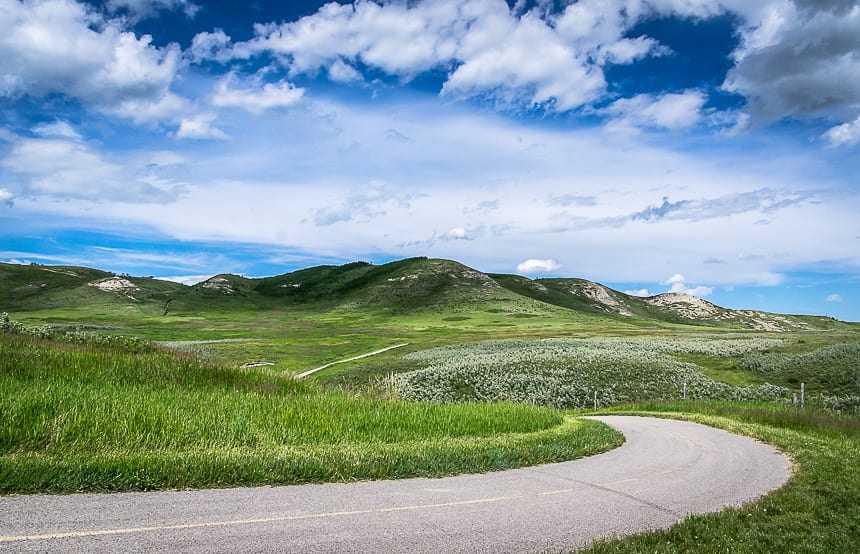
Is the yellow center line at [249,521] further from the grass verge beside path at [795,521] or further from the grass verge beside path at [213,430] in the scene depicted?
the grass verge beside path at [795,521]

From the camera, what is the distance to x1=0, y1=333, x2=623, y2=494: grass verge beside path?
394 inches

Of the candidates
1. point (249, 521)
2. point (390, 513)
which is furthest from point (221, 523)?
point (390, 513)

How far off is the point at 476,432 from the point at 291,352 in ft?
225

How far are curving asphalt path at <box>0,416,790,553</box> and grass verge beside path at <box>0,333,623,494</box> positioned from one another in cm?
61

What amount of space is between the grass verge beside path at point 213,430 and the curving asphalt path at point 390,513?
2.00 feet

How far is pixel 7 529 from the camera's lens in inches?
275

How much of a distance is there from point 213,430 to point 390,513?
5.84m

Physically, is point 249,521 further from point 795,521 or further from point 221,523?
point 795,521

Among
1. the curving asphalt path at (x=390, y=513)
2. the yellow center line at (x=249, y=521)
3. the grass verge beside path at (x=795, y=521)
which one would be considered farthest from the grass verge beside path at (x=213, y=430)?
the grass verge beside path at (x=795, y=521)

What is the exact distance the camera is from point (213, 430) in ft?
42.1

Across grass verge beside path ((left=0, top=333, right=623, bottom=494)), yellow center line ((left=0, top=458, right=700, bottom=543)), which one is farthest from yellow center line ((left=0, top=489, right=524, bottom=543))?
grass verge beside path ((left=0, top=333, right=623, bottom=494))

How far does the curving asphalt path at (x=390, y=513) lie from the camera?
7.21 meters

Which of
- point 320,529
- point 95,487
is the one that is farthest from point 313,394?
point 320,529

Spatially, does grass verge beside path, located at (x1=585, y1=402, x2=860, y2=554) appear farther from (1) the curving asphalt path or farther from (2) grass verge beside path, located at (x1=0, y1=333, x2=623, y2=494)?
(2) grass verge beside path, located at (x1=0, y1=333, x2=623, y2=494)
